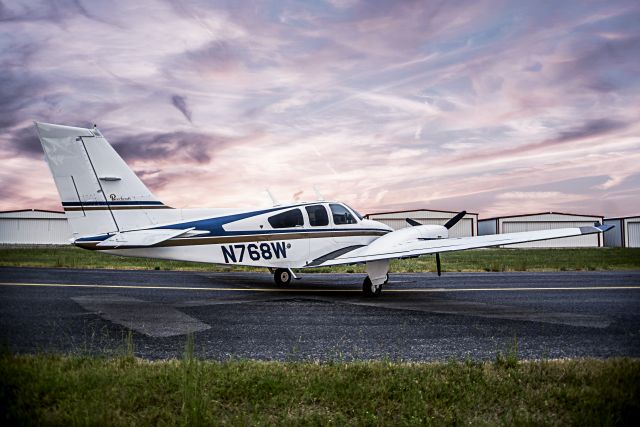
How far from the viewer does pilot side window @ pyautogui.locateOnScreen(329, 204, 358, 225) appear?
15883 millimetres

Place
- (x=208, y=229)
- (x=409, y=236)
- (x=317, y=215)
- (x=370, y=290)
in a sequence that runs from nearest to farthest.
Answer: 1. (x=208, y=229)
2. (x=370, y=290)
3. (x=409, y=236)
4. (x=317, y=215)

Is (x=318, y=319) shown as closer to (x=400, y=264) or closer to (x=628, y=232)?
(x=400, y=264)

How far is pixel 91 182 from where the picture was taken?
43.3 feet

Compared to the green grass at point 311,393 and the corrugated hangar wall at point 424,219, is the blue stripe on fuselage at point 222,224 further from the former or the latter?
the corrugated hangar wall at point 424,219

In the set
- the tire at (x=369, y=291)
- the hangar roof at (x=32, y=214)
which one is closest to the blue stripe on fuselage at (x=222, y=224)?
the tire at (x=369, y=291)

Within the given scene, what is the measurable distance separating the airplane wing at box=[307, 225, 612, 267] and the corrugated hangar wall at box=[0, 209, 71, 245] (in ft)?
198

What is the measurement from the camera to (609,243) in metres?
73.2

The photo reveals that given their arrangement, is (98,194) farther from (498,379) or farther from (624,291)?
(624,291)

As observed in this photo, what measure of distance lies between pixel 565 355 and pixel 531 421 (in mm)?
3492

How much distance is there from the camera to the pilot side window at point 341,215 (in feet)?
52.1

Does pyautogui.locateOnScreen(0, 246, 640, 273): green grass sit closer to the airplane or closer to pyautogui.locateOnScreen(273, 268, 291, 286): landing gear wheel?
pyautogui.locateOnScreen(273, 268, 291, 286): landing gear wheel

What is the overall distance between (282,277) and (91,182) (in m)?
7.03

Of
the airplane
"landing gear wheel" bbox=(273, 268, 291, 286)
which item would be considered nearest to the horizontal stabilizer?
the airplane

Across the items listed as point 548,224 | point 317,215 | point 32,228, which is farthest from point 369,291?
point 32,228
